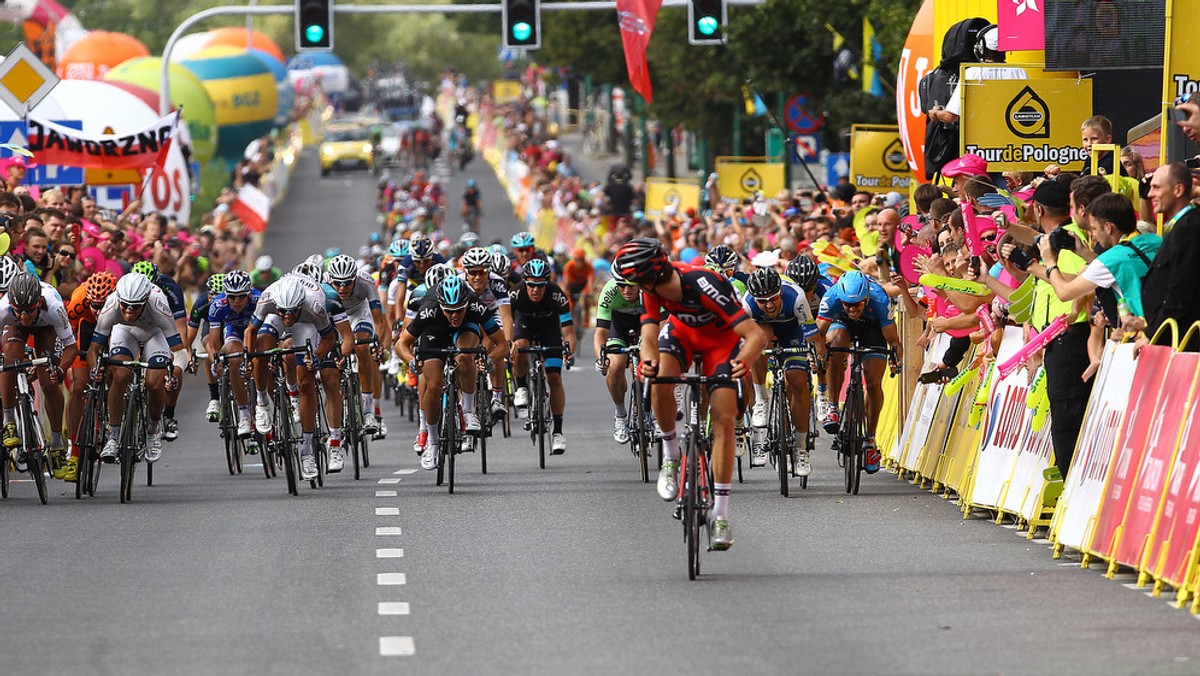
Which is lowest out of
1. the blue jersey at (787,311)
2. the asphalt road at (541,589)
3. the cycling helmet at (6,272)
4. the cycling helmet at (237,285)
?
the asphalt road at (541,589)

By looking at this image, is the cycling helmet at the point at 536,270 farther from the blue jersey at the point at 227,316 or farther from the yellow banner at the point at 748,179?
the yellow banner at the point at 748,179

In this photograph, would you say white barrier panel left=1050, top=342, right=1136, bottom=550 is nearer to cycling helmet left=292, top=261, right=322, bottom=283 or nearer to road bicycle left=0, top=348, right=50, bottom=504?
road bicycle left=0, top=348, right=50, bottom=504

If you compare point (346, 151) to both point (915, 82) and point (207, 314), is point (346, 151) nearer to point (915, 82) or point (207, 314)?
point (915, 82)

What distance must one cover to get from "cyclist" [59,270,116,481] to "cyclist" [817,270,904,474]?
17.9 ft

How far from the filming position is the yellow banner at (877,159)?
23.9 m

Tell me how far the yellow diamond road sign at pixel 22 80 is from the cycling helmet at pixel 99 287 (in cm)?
572

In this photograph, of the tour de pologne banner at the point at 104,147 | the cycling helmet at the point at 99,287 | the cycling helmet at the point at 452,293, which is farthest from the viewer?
the tour de pologne banner at the point at 104,147

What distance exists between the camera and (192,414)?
86.2 feet

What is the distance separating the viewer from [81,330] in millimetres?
17594

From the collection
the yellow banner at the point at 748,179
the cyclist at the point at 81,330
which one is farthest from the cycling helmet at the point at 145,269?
the yellow banner at the point at 748,179

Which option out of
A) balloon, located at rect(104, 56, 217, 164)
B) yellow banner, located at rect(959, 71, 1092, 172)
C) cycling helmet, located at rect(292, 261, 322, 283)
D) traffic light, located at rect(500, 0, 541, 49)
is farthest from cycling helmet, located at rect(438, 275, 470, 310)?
balloon, located at rect(104, 56, 217, 164)

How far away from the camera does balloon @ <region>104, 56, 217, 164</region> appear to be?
1711 inches

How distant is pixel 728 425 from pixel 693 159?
60.5 m

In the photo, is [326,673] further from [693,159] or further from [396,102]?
[396,102]
